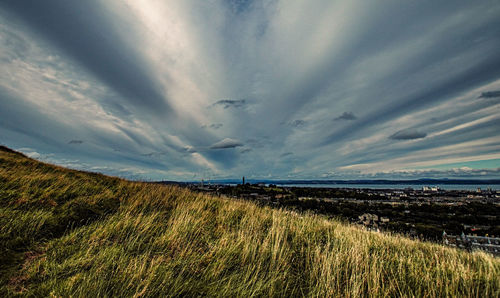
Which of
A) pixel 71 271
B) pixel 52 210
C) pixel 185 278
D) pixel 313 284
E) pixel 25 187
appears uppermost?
pixel 25 187

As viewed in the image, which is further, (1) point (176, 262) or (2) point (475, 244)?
(2) point (475, 244)

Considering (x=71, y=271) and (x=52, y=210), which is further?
(x=52, y=210)

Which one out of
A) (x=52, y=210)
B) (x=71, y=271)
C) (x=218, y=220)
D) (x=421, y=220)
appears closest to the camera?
(x=71, y=271)

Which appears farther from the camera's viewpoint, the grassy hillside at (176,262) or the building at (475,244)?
the building at (475,244)

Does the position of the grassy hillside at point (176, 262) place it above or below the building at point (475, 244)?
above

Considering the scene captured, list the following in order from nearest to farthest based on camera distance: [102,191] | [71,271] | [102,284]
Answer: [102,284] → [71,271] → [102,191]

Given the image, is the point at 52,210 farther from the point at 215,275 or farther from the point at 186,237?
the point at 215,275

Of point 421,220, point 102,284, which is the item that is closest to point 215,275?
point 102,284

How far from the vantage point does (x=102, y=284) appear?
296 centimetres

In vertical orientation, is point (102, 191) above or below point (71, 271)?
A: above

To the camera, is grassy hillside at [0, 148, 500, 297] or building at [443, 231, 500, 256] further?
building at [443, 231, 500, 256]

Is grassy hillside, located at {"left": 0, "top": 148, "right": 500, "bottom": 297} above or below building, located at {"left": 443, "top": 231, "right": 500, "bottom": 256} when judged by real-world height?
above

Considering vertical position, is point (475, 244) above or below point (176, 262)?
below

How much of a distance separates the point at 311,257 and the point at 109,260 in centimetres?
456
